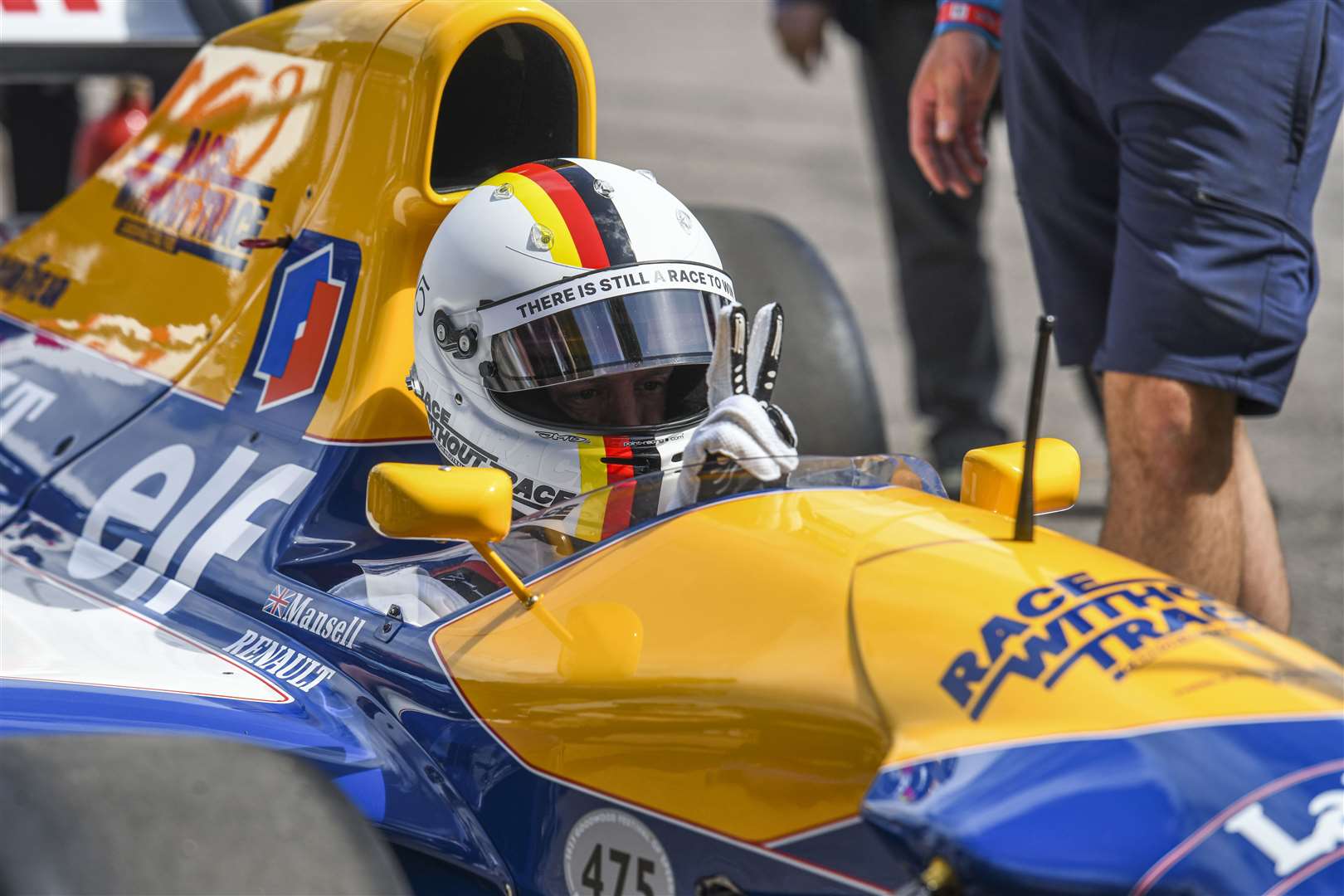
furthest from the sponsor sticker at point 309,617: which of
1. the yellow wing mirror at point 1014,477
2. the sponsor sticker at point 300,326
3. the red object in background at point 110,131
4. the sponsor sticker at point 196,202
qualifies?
the red object in background at point 110,131

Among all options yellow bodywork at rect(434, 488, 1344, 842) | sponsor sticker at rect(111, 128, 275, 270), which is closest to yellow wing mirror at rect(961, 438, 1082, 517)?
yellow bodywork at rect(434, 488, 1344, 842)

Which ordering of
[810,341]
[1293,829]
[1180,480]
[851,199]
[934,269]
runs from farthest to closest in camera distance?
[851,199] < [934,269] < [810,341] < [1180,480] < [1293,829]

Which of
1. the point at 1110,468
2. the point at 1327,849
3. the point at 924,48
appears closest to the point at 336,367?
the point at 1110,468

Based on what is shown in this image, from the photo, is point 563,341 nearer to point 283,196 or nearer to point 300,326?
point 300,326

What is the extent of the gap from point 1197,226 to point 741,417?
1.00m

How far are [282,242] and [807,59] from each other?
2160mm

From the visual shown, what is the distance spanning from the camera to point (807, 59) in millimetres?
4527

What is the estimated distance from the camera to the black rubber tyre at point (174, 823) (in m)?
1.48

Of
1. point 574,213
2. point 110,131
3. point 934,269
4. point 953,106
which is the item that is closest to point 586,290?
point 574,213

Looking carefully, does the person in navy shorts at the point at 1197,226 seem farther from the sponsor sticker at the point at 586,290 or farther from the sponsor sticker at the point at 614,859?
the sponsor sticker at the point at 614,859

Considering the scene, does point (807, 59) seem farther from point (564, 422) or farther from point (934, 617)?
point (934, 617)

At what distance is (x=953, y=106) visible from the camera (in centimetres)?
311

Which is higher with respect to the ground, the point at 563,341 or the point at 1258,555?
the point at 563,341

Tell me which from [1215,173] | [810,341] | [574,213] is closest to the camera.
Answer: [574,213]
